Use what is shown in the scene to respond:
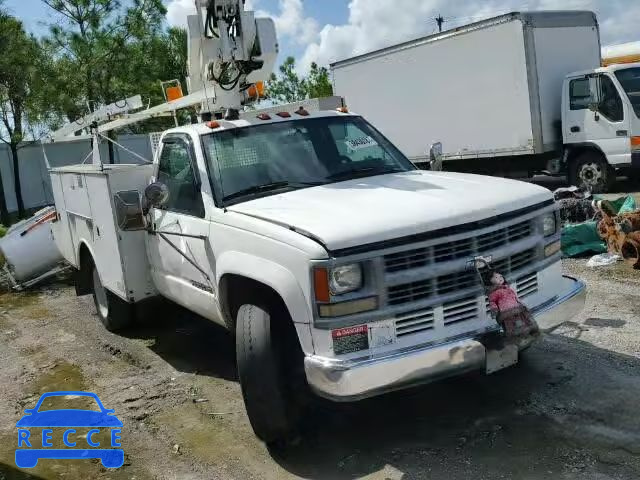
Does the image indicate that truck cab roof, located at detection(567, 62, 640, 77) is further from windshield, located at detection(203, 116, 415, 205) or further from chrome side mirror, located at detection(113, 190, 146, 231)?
chrome side mirror, located at detection(113, 190, 146, 231)

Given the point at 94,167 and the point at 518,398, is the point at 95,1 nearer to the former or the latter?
the point at 94,167

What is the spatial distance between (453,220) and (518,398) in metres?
1.43

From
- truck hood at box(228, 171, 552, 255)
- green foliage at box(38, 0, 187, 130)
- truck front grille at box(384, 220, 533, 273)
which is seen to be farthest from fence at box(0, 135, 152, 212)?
truck front grille at box(384, 220, 533, 273)

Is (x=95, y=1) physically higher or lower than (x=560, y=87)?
higher

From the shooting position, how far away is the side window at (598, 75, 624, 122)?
39.6 feet

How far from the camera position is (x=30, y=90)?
17.7 m

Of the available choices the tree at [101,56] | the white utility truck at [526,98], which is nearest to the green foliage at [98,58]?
the tree at [101,56]

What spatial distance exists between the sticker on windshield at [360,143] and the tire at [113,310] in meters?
3.09

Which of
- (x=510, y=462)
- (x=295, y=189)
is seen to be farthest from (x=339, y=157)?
(x=510, y=462)

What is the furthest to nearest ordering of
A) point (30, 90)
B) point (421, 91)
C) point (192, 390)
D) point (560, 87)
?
1. point (30, 90)
2. point (421, 91)
3. point (560, 87)
4. point (192, 390)

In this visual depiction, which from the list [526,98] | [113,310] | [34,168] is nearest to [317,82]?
[34,168]

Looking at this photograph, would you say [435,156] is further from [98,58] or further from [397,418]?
[98,58]

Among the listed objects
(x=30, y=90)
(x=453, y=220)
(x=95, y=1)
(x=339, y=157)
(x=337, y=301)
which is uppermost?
(x=95, y=1)

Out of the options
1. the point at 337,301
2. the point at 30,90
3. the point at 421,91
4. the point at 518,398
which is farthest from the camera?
the point at 30,90
